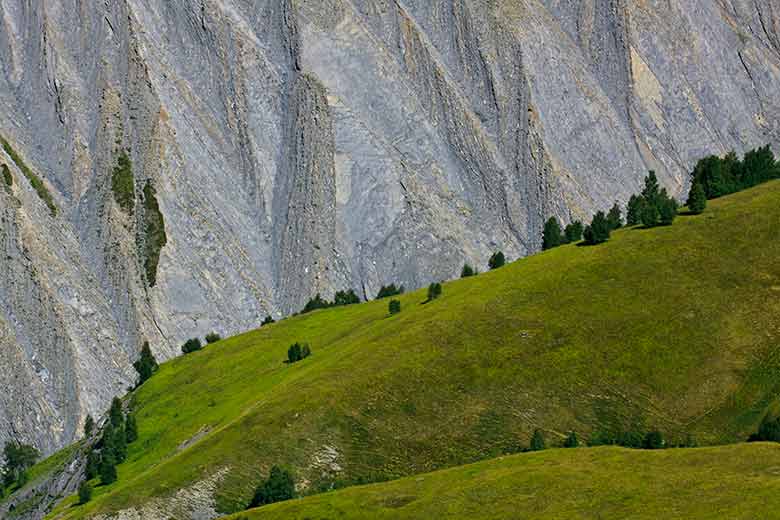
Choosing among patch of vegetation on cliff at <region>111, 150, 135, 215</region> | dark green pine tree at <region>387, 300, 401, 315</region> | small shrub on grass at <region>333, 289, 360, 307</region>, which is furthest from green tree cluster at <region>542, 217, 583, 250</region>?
patch of vegetation on cliff at <region>111, 150, 135, 215</region>

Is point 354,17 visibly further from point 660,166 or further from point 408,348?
point 408,348

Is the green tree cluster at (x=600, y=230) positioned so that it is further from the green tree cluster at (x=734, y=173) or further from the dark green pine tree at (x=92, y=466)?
the dark green pine tree at (x=92, y=466)

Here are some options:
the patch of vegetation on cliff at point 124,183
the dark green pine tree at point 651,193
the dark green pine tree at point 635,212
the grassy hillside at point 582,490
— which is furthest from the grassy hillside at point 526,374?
the patch of vegetation on cliff at point 124,183

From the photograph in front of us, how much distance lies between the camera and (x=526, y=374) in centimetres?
8706

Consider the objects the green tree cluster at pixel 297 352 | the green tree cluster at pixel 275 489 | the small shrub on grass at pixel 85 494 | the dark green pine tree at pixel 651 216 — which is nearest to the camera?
the green tree cluster at pixel 275 489

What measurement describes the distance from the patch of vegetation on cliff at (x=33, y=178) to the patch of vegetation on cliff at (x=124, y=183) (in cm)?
696

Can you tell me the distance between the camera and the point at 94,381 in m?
138

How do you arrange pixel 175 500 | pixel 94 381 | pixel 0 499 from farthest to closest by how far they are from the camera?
pixel 94 381, pixel 0 499, pixel 175 500

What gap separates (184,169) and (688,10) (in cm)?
7370

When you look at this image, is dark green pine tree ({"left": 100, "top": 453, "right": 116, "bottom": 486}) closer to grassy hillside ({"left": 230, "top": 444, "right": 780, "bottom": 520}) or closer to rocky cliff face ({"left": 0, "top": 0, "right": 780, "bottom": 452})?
grassy hillside ({"left": 230, "top": 444, "right": 780, "bottom": 520})

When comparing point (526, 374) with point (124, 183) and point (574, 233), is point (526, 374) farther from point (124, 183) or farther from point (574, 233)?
→ point (124, 183)

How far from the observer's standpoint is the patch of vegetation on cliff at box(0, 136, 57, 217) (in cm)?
15112

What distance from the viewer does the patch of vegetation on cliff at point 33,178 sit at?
151m

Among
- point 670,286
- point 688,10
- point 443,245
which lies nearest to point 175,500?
point 670,286
